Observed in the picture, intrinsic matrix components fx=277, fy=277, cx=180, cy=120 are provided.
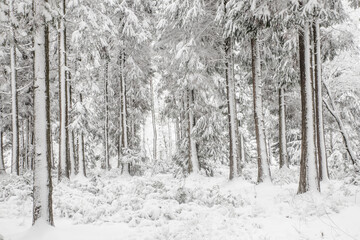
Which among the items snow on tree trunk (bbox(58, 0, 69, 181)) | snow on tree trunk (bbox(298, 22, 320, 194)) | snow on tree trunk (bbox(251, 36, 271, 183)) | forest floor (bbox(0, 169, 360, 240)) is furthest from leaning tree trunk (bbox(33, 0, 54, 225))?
snow on tree trunk (bbox(251, 36, 271, 183))

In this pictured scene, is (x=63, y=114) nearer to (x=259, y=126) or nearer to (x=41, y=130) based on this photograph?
(x=41, y=130)

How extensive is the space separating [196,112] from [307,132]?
26.2 ft

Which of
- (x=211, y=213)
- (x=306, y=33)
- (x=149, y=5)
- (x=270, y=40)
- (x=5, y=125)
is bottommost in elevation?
(x=211, y=213)

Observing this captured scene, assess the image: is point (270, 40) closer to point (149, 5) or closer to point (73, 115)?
point (149, 5)

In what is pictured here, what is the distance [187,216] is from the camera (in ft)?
23.1

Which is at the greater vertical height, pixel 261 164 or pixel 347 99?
pixel 347 99

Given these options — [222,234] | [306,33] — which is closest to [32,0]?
[222,234]

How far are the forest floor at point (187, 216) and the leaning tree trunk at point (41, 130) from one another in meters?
0.46

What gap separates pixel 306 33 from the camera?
8930 millimetres

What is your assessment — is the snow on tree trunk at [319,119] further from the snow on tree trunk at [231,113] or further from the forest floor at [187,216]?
the snow on tree trunk at [231,113]

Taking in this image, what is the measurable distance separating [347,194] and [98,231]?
681 centimetres

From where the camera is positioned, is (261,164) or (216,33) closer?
(261,164)

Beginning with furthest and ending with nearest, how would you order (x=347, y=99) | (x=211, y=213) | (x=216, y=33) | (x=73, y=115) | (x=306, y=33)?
(x=347, y=99) < (x=73, y=115) < (x=216, y=33) < (x=306, y=33) < (x=211, y=213)

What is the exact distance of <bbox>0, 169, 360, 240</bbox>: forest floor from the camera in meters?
5.56
